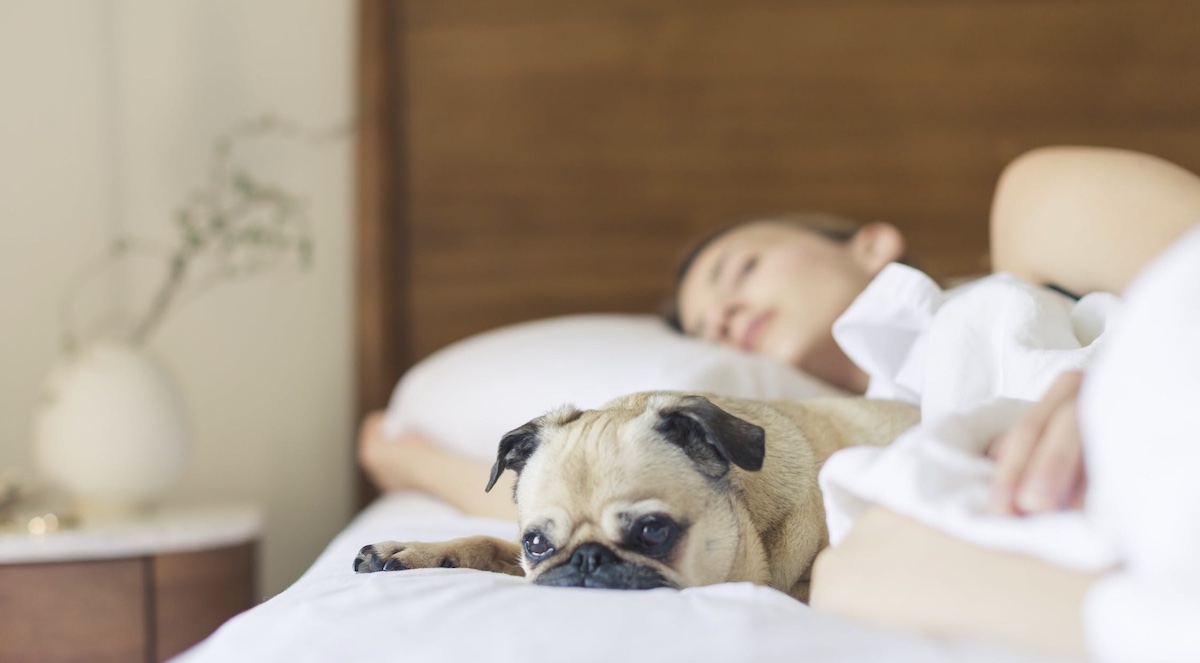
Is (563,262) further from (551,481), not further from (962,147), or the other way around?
(551,481)

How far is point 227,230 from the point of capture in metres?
2.60

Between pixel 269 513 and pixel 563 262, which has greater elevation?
pixel 563 262

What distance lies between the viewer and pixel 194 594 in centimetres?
199

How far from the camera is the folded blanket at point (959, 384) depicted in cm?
74

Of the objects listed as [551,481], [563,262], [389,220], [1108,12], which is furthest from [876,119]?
[551,481]

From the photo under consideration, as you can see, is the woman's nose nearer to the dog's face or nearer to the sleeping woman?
the sleeping woman

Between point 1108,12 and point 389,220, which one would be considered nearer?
point 1108,12

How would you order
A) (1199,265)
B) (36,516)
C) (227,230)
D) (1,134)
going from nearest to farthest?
1. (1199,265)
2. (36,516)
3. (1,134)
4. (227,230)

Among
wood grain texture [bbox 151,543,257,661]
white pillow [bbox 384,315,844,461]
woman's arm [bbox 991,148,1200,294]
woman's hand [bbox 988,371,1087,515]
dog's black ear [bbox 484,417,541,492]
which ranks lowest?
wood grain texture [bbox 151,543,257,661]

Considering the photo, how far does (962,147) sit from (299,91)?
1.65 meters

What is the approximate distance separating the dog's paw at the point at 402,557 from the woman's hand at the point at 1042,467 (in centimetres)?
56

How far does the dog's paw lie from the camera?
1063 mm

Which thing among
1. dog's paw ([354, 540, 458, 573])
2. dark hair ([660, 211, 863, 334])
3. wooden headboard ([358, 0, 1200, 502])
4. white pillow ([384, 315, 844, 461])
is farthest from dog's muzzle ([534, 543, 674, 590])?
wooden headboard ([358, 0, 1200, 502])

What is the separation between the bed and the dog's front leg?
1.05 meters
